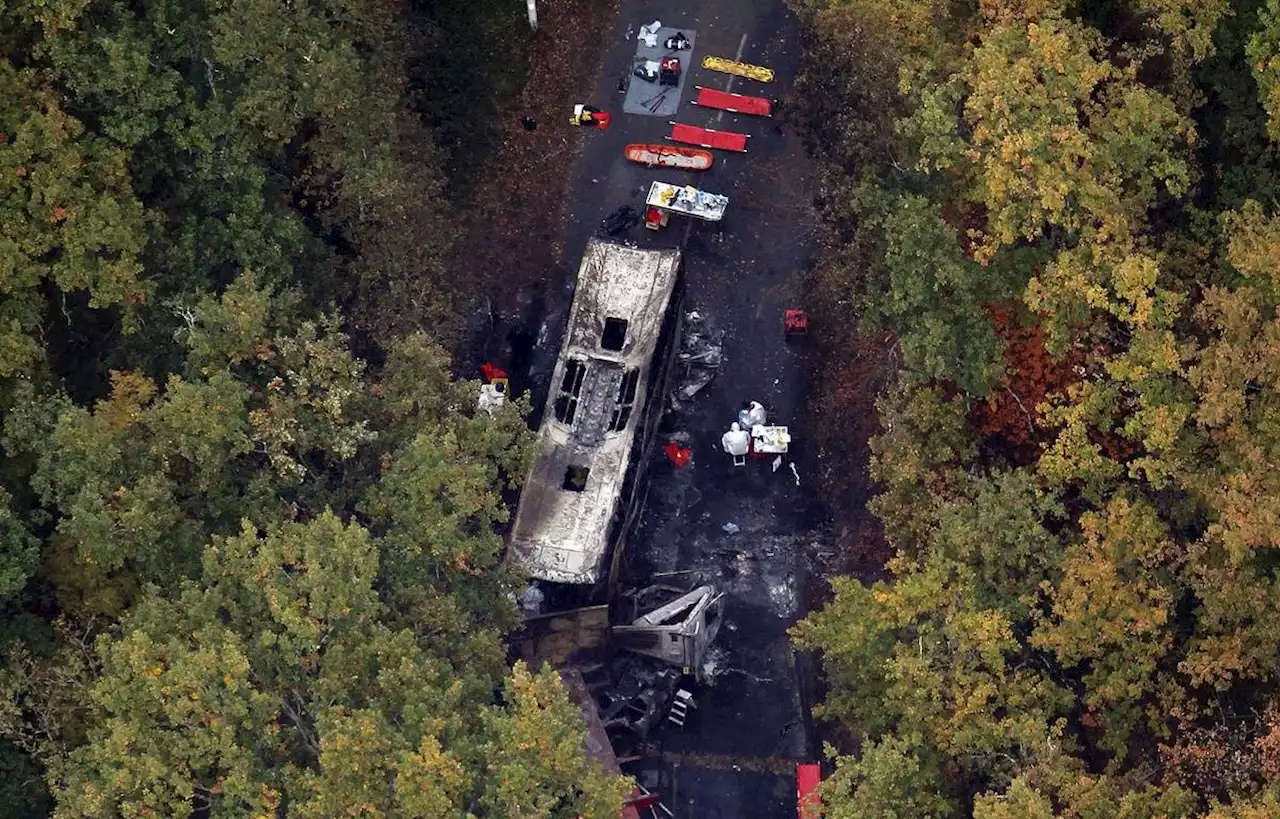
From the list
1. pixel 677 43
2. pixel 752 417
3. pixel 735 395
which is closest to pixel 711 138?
pixel 677 43

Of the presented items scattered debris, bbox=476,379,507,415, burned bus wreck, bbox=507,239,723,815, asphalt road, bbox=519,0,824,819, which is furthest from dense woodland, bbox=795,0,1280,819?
scattered debris, bbox=476,379,507,415

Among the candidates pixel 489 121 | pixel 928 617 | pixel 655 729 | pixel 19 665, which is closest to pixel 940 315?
pixel 928 617

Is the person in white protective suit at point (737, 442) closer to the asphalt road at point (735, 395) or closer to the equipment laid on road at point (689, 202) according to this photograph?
the asphalt road at point (735, 395)

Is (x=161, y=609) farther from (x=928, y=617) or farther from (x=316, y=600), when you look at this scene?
(x=928, y=617)

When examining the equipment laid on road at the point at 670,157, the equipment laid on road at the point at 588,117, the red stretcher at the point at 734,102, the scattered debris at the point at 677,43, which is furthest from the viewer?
the scattered debris at the point at 677,43

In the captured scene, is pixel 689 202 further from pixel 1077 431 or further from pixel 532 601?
pixel 1077 431

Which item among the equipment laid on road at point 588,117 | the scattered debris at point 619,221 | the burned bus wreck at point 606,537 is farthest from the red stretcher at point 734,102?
the burned bus wreck at point 606,537

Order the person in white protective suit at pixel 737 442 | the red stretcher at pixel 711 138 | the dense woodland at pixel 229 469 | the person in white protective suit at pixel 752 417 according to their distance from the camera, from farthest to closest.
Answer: the red stretcher at pixel 711 138
the person in white protective suit at pixel 752 417
the person in white protective suit at pixel 737 442
the dense woodland at pixel 229 469
